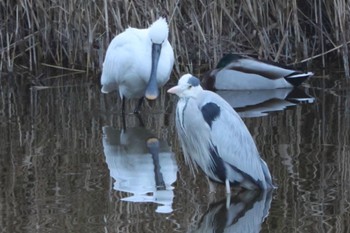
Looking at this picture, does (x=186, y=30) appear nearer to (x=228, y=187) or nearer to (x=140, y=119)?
(x=140, y=119)

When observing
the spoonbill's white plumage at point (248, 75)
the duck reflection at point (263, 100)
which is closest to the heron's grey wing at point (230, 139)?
the duck reflection at point (263, 100)

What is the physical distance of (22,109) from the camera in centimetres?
921

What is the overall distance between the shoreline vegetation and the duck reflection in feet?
1.83

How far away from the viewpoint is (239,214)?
5484mm

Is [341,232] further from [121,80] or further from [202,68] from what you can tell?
[202,68]

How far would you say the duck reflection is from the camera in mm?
9172

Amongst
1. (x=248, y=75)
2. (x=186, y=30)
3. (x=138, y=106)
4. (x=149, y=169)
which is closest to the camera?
(x=149, y=169)

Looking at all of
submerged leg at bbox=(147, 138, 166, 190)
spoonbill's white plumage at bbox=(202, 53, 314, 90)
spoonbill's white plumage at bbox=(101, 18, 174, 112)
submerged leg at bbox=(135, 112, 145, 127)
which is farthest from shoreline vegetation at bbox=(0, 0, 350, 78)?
submerged leg at bbox=(147, 138, 166, 190)

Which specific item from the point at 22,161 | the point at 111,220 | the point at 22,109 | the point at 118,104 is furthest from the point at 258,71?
the point at 111,220

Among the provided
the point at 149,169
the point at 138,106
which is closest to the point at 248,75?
the point at 138,106

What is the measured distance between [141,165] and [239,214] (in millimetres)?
1437

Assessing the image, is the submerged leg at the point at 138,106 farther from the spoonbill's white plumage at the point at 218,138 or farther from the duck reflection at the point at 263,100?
the spoonbill's white plumage at the point at 218,138

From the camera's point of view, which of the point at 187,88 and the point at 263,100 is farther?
the point at 263,100

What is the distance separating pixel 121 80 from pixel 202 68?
233 centimetres
